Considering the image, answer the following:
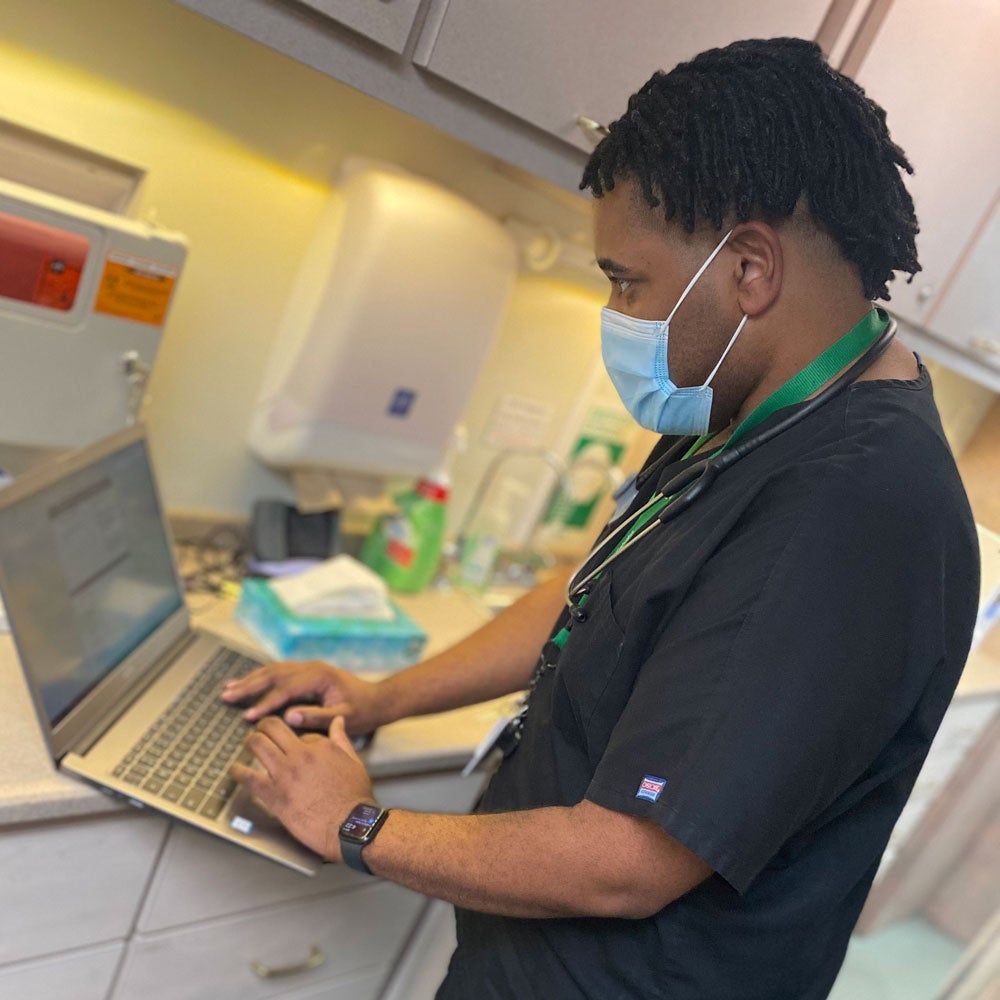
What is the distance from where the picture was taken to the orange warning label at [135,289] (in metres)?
1.18

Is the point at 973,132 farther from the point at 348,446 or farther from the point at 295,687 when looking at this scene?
the point at 295,687

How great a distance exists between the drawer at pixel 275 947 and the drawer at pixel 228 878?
3 cm

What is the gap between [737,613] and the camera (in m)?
0.65

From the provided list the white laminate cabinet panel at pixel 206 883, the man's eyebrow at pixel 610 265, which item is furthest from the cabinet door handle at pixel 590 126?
the white laminate cabinet panel at pixel 206 883

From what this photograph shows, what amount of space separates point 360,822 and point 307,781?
3.9 inches

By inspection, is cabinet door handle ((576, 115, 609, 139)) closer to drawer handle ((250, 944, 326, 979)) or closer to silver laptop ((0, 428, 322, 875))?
silver laptop ((0, 428, 322, 875))

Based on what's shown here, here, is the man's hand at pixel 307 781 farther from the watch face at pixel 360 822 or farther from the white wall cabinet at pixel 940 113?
the white wall cabinet at pixel 940 113

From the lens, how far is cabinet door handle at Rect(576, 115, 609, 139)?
1.07 metres

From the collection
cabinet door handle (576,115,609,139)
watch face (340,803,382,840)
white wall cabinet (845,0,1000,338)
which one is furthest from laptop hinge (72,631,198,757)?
white wall cabinet (845,0,1000,338)

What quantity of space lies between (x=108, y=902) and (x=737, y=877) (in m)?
0.79

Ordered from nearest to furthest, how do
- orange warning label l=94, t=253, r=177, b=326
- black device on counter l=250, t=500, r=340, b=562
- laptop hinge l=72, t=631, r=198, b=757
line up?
laptop hinge l=72, t=631, r=198, b=757, orange warning label l=94, t=253, r=177, b=326, black device on counter l=250, t=500, r=340, b=562

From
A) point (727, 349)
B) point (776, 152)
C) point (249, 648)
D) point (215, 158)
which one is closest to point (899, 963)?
point (249, 648)

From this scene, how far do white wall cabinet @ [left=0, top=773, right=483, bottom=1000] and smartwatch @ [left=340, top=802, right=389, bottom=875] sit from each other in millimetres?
325

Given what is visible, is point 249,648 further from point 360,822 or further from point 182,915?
point 360,822
